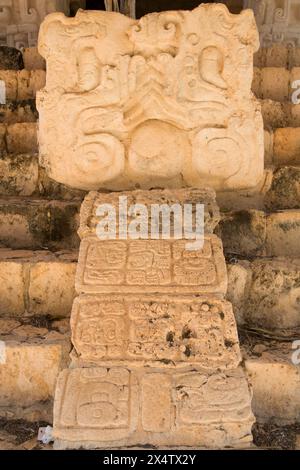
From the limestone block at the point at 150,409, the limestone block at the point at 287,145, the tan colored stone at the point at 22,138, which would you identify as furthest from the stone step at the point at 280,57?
the limestone block at the point at 150,409

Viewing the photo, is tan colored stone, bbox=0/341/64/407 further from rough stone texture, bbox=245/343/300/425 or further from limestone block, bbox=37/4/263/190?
limestone block, bbox=37/4/263/190

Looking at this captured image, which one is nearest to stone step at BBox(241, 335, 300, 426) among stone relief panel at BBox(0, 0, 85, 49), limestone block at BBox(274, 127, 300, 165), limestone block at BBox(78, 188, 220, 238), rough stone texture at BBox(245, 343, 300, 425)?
rough stone texture at BBox(245, 343, 300, 425)

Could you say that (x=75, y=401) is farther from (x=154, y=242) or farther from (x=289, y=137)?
(x=289, y=137)

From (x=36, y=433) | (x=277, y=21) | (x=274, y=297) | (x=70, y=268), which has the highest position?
(x=277, y=21)

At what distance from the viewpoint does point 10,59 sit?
13.1 feet

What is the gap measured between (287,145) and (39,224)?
1.46m

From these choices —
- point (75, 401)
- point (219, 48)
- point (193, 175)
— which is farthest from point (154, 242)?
point (219, 48)

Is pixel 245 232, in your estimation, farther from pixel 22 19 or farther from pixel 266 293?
pixel 22 19

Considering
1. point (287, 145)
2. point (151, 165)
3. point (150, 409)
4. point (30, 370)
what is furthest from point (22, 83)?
point (150, 409)

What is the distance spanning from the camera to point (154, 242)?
218cm

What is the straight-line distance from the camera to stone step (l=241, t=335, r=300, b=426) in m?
1.87

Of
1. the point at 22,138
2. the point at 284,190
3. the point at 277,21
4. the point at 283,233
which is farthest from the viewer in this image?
the point at 277,21

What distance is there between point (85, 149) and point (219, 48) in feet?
2.62

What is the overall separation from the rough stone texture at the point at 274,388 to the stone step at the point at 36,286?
82 centimetres
